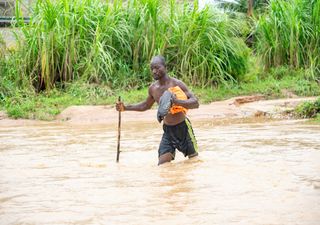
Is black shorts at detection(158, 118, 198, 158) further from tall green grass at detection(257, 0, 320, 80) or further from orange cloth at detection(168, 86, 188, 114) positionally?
tall green grass at detection(257, 0, 320, 80)

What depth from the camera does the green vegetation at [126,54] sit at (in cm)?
1312

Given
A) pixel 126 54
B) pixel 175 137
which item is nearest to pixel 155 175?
pixel 175 137

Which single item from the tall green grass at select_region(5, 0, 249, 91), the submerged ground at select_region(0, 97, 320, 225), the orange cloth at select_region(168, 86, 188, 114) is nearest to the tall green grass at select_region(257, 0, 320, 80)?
the tall green grass at select_region(5, 0, 249, 91)

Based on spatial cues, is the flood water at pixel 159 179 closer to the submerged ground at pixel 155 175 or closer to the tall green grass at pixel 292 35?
the submerged ground at pixel 155 175

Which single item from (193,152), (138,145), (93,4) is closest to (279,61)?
(93,4)

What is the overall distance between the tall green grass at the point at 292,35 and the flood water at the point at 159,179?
5227 millimetres

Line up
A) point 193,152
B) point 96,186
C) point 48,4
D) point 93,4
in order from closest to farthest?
point 96,186 < point 193,152 < point 48,4 < point 93,4

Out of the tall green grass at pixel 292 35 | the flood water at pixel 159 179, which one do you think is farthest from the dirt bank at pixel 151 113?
the tall green grass at pixel 292 35

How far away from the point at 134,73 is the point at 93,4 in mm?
1675

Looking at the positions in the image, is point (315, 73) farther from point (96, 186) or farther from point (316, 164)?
point (96, 186)

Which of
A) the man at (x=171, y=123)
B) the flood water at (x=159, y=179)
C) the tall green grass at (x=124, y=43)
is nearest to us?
the flood water at (x=159, y=179)

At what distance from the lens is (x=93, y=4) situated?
556 inches

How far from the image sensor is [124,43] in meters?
13.8

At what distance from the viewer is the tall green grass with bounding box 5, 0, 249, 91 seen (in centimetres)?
1325
